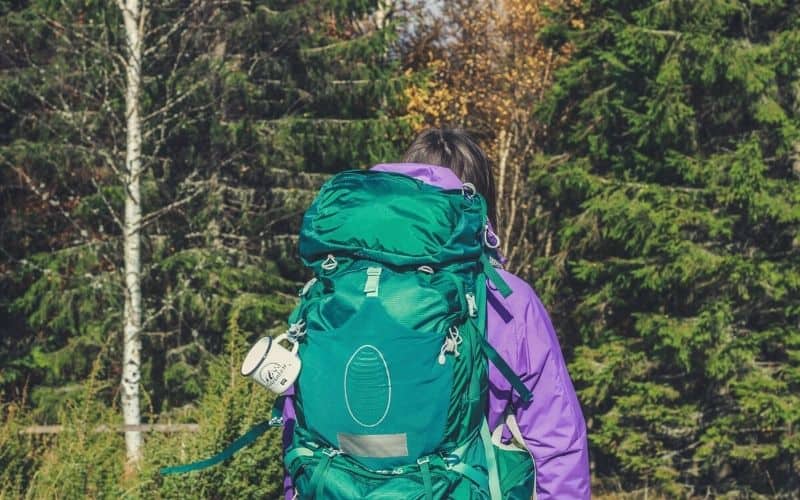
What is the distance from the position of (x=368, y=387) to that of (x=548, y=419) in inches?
15.5

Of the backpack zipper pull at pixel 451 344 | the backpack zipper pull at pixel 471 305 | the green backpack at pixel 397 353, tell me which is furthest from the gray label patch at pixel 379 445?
the backpack zipper pull at pixel 471 305

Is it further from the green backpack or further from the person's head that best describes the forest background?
the green backpack

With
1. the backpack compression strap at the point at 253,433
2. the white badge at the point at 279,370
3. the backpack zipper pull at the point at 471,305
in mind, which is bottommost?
the backpack compression strap at the point at 253,433

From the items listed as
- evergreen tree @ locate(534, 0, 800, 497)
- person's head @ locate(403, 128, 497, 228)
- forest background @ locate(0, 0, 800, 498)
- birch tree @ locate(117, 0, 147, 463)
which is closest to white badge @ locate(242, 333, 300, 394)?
person's head @ locate(403, 128, 497, 228)

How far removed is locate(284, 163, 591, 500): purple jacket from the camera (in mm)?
2273

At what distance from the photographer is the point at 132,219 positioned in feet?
47.4

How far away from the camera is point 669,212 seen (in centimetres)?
1558

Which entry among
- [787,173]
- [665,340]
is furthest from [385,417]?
[787,173]

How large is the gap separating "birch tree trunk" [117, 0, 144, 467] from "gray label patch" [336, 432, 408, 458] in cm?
1242

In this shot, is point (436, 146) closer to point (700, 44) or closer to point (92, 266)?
point (700, 44)

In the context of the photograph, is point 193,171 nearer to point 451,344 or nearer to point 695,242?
point 695,242

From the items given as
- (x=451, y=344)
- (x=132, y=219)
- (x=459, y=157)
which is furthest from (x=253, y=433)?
(x=132, y=219)

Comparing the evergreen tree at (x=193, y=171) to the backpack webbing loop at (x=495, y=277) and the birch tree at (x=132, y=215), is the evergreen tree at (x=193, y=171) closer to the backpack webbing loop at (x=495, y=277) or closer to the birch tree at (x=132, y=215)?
the birch tree at (x=132, y=215)

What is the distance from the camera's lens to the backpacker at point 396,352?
2174mm
